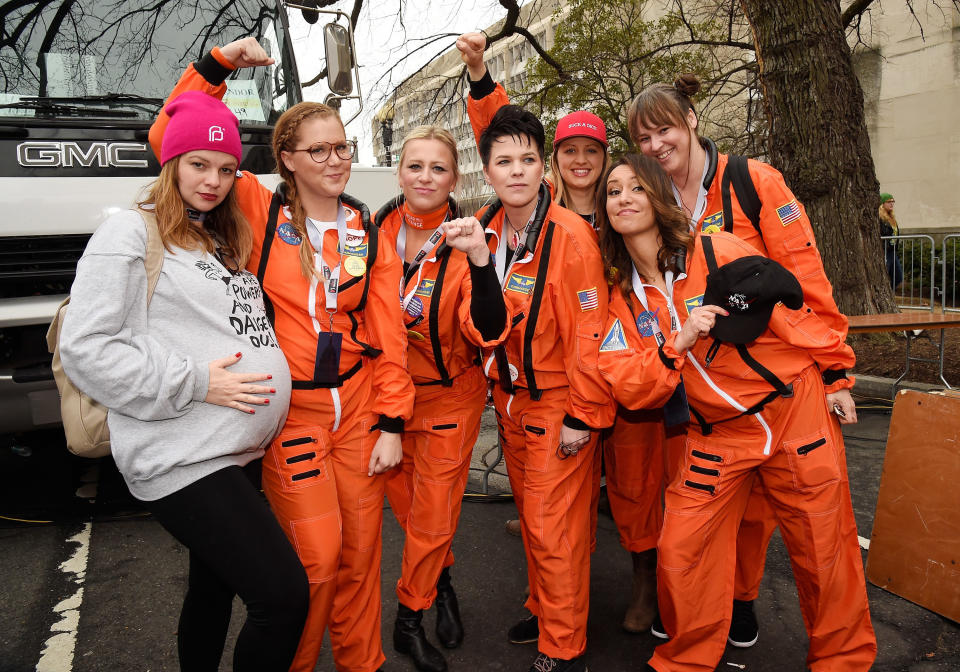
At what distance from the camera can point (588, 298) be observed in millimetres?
2783

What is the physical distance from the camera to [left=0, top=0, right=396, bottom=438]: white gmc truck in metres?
3.85

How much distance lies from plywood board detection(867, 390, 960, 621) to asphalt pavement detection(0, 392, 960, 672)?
10 cm

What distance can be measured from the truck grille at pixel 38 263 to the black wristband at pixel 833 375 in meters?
3.98

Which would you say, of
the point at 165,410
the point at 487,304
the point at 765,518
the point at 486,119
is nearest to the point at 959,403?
the point at 765,518

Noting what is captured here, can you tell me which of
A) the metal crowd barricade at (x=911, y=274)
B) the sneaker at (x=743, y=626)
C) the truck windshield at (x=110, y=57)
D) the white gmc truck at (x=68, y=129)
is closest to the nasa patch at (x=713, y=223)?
the sneaker at (x=743, y=626)

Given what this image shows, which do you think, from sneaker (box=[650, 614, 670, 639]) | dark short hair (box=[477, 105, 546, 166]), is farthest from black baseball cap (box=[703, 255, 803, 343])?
sneaker (box=[650, 614, 670, 639])

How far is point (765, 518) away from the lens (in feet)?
9.61

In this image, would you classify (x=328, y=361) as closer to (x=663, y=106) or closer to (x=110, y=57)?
(x=663, y=106)

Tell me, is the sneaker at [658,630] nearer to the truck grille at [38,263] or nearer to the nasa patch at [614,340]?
the nasa patch at [614,340]

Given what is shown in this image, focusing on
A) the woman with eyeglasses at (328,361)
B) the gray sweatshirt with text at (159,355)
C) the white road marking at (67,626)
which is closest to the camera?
the gray sweatshirt with text at (159,355)

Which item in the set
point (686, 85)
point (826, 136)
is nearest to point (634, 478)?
point (686, 85)

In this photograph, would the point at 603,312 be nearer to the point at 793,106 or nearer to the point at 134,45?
the point at 134,45

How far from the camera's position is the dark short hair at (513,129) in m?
2.92

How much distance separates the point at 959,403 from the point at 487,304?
222 cm
